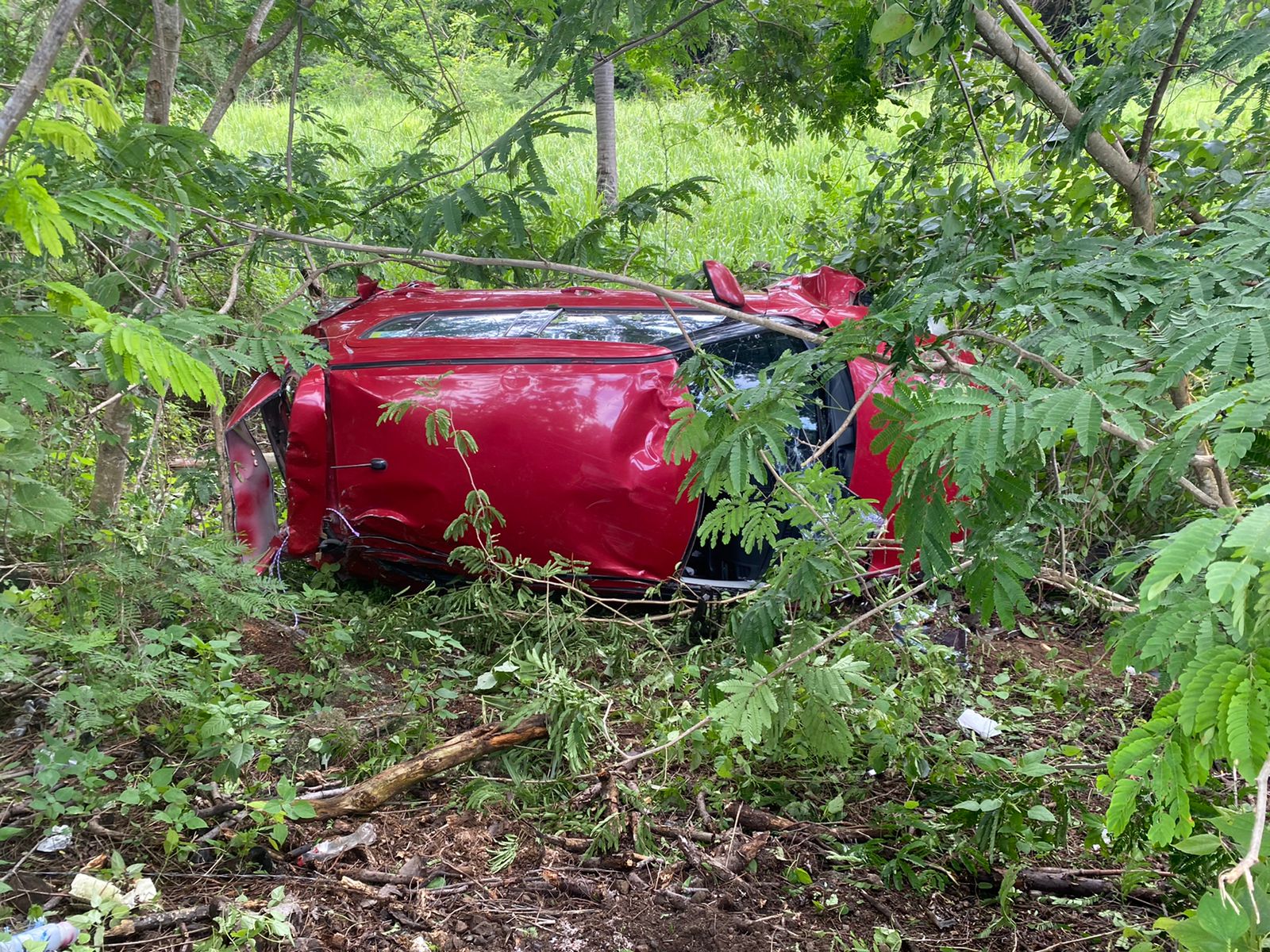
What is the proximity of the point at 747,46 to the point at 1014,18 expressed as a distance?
7.25 ft

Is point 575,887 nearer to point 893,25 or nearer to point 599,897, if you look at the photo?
point 599,897

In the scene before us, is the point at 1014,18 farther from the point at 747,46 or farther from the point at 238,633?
the point at 238,633

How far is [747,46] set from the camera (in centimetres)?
473

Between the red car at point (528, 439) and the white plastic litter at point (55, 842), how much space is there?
5.50 ft

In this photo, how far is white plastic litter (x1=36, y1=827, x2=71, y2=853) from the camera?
2.53m

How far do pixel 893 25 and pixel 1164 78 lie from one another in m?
0.79

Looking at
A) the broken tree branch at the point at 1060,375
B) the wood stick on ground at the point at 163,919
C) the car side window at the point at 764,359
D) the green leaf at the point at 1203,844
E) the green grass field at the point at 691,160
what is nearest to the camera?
the broken tree branch at the point at 1060,375

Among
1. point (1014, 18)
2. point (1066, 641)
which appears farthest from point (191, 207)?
point (1066, 641)

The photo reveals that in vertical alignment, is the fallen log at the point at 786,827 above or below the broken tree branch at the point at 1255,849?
below

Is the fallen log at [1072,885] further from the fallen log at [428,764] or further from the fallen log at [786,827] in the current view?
the fallen log at [428,764]

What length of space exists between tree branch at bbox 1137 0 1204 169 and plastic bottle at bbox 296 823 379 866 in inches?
121

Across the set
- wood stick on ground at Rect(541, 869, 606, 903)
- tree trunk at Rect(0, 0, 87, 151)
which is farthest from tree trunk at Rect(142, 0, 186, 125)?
wood stick on ground at Rect(541, 869, 606, 903)

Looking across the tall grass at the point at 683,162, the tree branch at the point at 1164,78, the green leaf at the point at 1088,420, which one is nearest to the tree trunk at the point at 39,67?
the green leaf at the point at 1088,420

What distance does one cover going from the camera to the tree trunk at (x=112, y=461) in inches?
155
